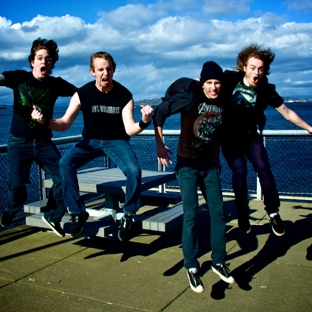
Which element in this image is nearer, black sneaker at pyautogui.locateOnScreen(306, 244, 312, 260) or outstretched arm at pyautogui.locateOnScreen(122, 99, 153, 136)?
outstretched arm at pyautogui.locateOnScreen(122, 99, 153, 136)

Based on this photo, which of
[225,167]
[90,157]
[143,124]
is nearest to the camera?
[143,124]

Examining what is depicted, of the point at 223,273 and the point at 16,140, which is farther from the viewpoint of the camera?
the point at 16,140

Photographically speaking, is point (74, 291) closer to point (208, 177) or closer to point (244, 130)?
point (208, 177)

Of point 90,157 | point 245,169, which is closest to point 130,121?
point 90,157

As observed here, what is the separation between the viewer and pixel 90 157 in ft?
15.9

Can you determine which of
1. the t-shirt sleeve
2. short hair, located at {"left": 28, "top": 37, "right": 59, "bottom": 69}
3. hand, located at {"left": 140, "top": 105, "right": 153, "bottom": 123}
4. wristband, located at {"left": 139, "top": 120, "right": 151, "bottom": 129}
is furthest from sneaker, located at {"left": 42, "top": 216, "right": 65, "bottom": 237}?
the t-shirt sleeve

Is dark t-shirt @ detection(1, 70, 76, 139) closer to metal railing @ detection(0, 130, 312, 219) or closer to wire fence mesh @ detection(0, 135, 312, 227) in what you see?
metal railing @ detection(0, 130, 312, 219)

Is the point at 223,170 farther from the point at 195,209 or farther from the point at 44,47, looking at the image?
the point at 195,209

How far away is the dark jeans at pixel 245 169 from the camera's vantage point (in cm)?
461

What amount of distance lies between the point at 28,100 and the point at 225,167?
13976 mm

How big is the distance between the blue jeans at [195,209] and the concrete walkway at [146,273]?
1.25 ft

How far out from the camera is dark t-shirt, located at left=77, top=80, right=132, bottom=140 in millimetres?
4727

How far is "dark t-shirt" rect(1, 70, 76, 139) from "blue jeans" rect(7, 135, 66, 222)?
0.34ft

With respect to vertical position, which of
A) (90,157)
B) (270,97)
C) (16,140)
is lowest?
(90,157)
